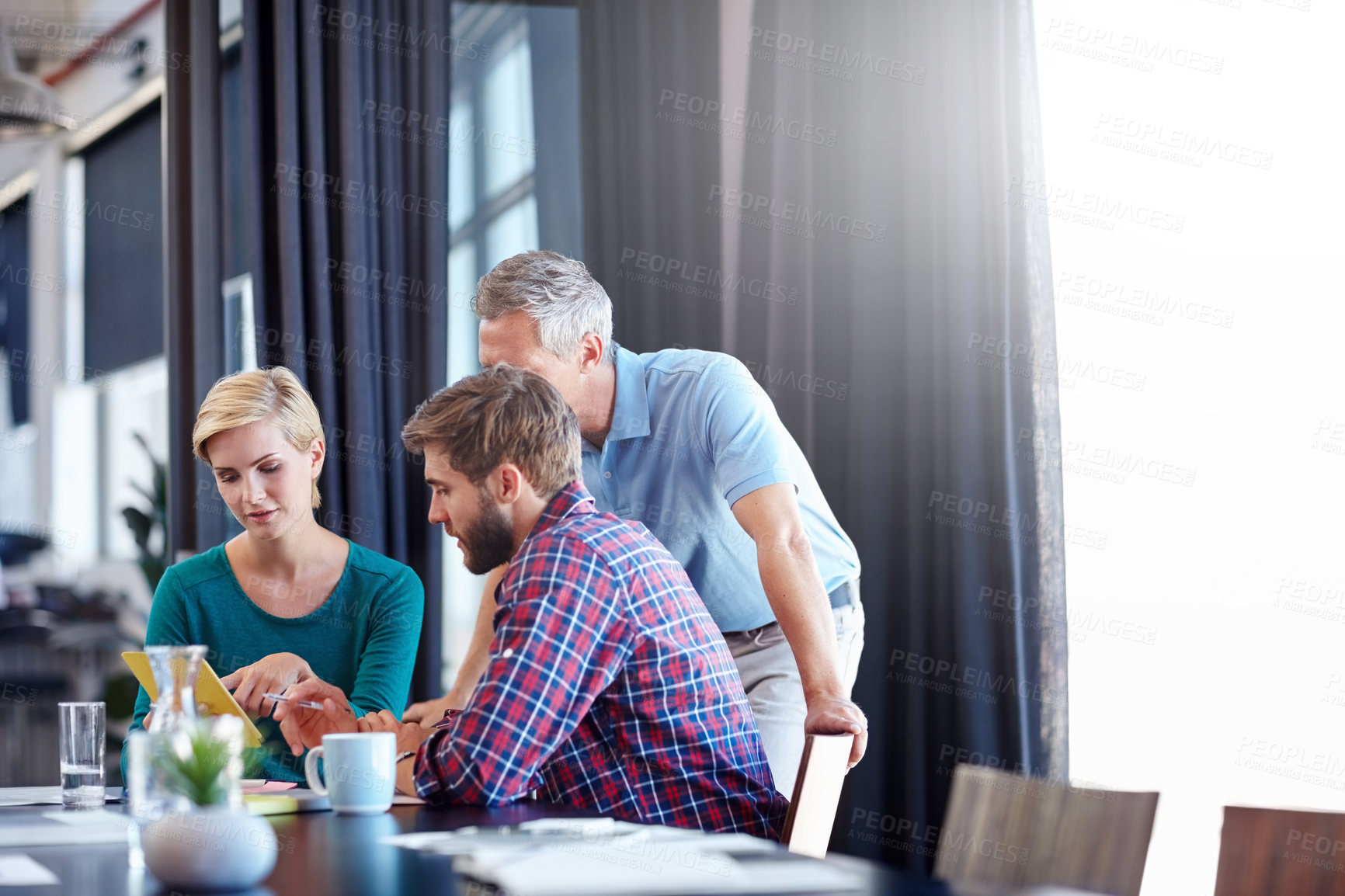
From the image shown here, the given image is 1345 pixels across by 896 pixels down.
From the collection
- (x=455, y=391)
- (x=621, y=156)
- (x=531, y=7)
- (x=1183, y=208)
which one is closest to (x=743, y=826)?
(x=455, y=391)

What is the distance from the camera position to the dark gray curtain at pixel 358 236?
3332mm

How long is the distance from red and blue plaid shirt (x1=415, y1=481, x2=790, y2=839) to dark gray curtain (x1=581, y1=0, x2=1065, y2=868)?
1.37 metres

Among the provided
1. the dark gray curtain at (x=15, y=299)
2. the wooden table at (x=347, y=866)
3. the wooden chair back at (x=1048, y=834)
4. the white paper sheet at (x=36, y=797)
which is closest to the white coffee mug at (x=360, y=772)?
the wooden table at (x=347, y=866)

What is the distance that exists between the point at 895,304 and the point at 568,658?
1.78m

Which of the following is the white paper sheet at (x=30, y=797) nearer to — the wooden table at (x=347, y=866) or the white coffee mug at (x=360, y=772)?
the wooden table at (x=347, y=866)

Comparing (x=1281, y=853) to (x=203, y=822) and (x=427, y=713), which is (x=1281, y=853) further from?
(x=427, y=713)

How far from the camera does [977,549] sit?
110 inches

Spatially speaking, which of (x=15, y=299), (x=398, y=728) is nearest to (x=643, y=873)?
(x=398, y=728)

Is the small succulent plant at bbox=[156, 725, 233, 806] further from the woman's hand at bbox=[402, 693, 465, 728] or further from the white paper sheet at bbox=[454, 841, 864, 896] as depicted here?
the woman's hand at bbox=[402, 693, 465, 728]

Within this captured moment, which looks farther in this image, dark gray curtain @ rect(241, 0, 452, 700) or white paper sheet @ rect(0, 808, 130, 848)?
dark gray curtain @ rect(241, 0, 452, 700)

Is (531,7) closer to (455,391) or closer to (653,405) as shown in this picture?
(653,405)

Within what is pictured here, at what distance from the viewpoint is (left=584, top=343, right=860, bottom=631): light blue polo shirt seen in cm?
228

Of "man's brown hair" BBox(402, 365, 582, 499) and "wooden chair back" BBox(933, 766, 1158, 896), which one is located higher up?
"man's brown hair" BBox(402, 365, 582, 499)

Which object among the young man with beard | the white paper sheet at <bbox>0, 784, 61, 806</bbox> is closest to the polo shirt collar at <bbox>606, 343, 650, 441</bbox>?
the young man with beard
